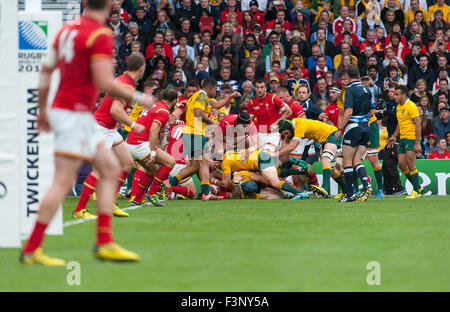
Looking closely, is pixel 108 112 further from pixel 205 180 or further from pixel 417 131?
pixel 417 131

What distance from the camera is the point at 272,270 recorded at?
5.73 metres

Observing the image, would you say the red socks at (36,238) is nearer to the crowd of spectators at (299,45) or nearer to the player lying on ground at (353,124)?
the player lying on ground at (353,124)

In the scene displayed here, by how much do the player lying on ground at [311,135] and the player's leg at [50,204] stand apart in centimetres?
963

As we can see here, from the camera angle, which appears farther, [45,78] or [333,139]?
[333,139]

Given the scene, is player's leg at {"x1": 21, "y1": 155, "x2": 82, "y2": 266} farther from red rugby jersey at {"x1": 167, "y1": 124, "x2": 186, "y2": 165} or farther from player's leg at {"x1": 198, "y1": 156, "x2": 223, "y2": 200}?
red rugby jersey at {"x1": 167, "y1": 124, "x2": 186, "y2": 165}

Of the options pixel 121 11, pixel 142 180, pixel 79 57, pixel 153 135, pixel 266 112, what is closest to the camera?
pixel 79 57

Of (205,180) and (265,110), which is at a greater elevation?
(265,110)

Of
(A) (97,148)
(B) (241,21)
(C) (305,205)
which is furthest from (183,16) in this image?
(A) (97,148)

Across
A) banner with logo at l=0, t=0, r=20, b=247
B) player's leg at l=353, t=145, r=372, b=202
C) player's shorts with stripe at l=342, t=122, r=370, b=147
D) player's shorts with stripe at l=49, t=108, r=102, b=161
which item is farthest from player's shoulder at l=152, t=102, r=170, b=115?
player's shorts with stripe at l=49, t=108, r=102, b=161

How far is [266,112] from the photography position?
16.8m

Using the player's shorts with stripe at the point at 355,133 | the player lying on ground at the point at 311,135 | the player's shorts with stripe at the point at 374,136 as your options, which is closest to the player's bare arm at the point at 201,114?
the player lying on ground at the point at 311,135

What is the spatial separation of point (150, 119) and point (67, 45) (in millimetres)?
7418

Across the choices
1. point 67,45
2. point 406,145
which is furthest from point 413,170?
point 67,45

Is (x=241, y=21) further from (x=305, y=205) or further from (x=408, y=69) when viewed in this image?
(x=305, y=205)
